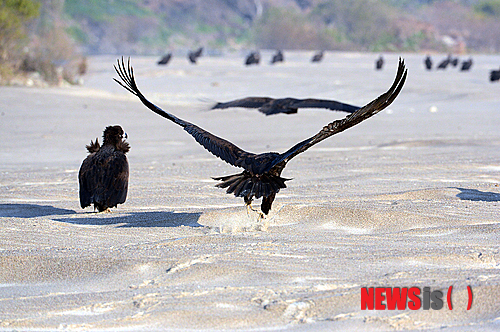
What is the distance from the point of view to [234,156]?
5.26 metres

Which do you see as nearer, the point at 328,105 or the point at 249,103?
the point at 328,105

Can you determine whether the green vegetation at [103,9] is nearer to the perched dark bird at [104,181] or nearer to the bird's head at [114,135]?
the bird's head at [114,135]

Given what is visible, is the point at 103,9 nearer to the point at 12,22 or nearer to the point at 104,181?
the point at 12,22

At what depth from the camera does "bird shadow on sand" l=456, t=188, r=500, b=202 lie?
6223 millimetres

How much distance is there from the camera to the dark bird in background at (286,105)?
7461 mm

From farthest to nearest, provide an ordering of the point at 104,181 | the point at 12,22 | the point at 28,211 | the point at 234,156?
the point at 12,22
the point at 28,211
the point at 104,181
the point at 234,156

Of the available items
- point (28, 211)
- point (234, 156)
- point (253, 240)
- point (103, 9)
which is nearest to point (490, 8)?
point (103, 9)

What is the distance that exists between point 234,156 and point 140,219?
1.02m

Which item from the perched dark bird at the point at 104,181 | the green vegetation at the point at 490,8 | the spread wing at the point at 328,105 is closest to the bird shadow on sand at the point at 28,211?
the perched dark bird at the point at 104,181

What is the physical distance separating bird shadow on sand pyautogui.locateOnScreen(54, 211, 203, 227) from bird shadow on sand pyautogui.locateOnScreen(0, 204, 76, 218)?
0.92 ft

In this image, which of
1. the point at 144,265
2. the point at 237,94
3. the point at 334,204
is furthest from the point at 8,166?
the point at 237,94

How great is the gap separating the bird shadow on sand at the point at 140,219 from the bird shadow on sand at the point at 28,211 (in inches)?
11.0

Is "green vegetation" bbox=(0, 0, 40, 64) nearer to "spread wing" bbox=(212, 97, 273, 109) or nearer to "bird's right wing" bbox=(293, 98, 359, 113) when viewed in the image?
"spread wing" bbox=(212, 97, 273, 109)

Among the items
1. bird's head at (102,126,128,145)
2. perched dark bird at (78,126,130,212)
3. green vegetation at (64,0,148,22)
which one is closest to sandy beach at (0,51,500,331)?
perched dark bird at (78,126,130,212)
